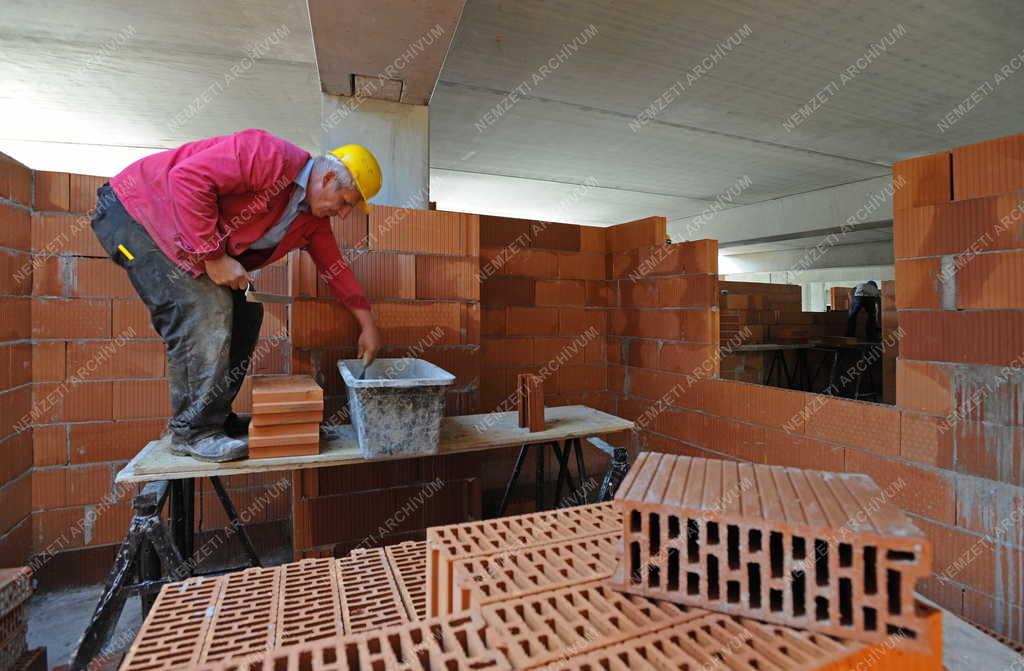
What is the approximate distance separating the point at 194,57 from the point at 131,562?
10.8 ft

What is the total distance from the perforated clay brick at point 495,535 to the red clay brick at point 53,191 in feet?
9.40

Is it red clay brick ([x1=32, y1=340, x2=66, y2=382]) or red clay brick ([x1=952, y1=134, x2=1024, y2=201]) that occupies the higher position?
red clay brick ([x1=952, y1=134, x2=1024, y2=201])

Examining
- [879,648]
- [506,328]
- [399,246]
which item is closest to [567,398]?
[506,328]

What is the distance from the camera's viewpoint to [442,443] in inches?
90.5

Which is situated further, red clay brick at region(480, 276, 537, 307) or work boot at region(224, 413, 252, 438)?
red clay brick at region(480, 276, 537, 307)

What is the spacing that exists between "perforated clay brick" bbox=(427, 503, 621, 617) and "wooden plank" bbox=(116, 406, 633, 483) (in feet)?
2.62

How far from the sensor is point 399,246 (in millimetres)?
2928

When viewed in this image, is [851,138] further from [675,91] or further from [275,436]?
[275,436]

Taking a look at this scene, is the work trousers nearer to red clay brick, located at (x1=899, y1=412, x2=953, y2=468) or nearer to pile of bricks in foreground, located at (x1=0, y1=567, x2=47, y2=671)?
red clay brick, located at (x1=899, y1=412, x2=953, y2=468)

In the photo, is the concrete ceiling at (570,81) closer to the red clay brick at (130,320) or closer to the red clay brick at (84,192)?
the red clay brick at (84,192)

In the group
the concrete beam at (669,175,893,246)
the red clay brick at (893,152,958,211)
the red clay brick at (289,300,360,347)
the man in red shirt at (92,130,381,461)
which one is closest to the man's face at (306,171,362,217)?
the man in red shirt at (92,130,381,461)

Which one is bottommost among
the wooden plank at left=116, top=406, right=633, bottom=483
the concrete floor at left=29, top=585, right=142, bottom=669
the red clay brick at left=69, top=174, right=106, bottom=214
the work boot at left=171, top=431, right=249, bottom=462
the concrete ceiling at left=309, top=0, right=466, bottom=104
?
the concrete floor at left=29, top=585, right=142, bottom=669

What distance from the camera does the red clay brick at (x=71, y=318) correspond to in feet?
9.00

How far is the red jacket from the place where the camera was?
183 centimetres
